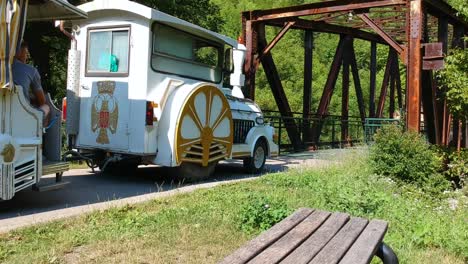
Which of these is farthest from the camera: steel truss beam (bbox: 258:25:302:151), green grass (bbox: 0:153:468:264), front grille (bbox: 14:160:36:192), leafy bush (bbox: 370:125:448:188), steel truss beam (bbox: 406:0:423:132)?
steel truss beam (bbox: 258:25:302:151)

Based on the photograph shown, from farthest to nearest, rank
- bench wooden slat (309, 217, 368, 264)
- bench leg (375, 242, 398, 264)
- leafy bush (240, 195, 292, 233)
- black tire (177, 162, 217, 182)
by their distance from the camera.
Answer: black tire (177, 162, 217, 182) < leafy bush (240, 195, 292, 233) < bench leg (375, 242, 398, 264) < bench wooden slat (309, 217, 368, 264)

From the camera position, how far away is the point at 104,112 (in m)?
9.10

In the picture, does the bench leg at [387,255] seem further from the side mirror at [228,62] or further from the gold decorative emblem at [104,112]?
the side mirror at [228,62]

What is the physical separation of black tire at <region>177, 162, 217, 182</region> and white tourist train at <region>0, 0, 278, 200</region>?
18 mm

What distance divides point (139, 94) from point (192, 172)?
176 cm

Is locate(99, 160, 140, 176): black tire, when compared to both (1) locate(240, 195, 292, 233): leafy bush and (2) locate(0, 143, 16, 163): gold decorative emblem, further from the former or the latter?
(1) locate(240, 195, 292, 233): leafy bush

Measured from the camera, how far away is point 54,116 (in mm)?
7293

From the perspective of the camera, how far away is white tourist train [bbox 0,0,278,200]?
348 inches

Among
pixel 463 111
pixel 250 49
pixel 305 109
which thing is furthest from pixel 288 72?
pixel 463 111

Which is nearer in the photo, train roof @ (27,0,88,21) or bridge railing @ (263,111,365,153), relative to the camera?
train roof @ (27,0,88,21)

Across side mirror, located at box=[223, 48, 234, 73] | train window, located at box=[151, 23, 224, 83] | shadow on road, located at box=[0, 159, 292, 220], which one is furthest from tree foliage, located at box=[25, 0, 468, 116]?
shadow on road, located at box=[0, 159, 292, 220]

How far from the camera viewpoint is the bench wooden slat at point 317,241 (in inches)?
113

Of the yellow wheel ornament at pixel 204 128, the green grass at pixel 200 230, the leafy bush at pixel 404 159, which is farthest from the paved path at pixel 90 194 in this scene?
the leafy bush at pixel 404 159

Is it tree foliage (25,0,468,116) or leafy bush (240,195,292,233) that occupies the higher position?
tree foliage (25,0,468,116)
